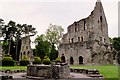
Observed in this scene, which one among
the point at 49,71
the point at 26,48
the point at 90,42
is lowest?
the point at 49,71

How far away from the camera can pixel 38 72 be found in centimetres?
1712

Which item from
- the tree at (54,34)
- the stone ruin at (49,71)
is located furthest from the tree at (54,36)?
the stone ruin at (49,71)

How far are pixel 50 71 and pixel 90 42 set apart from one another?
2716cm

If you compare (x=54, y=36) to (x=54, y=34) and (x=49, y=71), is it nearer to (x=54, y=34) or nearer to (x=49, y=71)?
(x=54, y=34)

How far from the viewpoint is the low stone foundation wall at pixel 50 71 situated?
16.3m

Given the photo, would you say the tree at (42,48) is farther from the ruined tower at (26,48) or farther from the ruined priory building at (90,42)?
the ruined priory building at (90,42)

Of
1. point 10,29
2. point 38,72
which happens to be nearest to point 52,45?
point 10,29

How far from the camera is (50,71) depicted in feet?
54.1

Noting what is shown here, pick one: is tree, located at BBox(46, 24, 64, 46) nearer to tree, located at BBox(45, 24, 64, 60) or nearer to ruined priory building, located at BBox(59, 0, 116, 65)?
tree, located at BBox(45, 24, 64, 60)

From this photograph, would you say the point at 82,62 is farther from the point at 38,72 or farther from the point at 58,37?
the point at 38,72

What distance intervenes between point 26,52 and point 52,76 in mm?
45099

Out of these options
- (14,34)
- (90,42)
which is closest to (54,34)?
(14,34)

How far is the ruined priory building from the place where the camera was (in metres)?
42.7

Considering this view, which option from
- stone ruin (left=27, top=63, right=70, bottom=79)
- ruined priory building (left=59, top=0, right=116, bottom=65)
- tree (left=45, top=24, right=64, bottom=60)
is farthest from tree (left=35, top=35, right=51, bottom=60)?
stone ruin (left=27, top=63, right=70, bottom=79)
